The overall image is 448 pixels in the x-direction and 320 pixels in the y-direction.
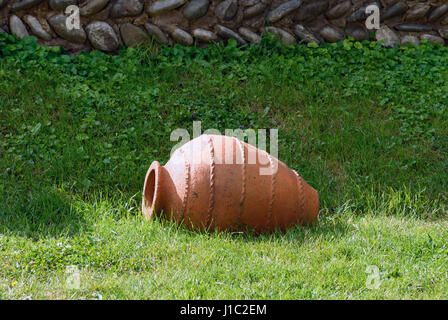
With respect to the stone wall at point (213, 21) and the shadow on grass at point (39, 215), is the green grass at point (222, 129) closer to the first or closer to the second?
the shadow on grass at point (39, 215)

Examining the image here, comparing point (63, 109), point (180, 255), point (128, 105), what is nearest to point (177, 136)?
point (128, 105)

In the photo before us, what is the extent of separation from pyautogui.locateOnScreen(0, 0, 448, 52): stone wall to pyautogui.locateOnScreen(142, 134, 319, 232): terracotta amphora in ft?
9.36

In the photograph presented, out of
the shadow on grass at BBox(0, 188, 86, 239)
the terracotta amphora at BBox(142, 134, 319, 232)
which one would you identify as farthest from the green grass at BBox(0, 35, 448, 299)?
the terracotta amphora at BBox(142, 134, 319, 232)

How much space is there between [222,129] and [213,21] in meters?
1.82

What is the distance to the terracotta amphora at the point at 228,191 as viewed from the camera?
353 centimetres

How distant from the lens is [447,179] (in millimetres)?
4645

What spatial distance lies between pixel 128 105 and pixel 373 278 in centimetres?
315

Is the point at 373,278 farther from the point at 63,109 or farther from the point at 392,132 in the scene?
the point at 63,109

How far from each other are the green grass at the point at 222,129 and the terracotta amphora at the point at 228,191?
0.13m

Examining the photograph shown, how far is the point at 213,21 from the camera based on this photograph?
6336mm

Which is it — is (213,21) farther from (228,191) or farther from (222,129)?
→ (228,191)

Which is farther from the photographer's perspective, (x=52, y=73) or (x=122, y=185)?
(x=52, y=73)

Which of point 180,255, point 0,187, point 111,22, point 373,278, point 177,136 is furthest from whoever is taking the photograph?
point 111,22

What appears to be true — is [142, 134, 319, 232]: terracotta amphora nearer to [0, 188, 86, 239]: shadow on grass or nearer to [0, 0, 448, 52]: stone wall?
[0, 188, 86, 239]: shadow on grass
